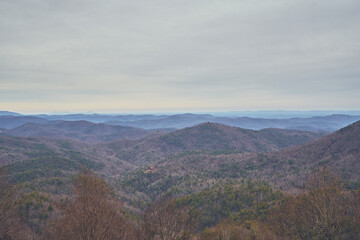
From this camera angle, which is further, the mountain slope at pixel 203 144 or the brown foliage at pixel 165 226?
the mountain slope at pixel 203 144

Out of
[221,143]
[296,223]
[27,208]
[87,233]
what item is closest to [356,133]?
[296,223]

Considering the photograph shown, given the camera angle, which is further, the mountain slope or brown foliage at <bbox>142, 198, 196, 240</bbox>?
the mountain slope

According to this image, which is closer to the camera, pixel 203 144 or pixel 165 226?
pixel 165 226

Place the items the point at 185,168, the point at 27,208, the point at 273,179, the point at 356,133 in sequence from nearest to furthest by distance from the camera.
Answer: the point at 27,208 → the point at 273,179 → the point at 356,133 → the point at 185,168

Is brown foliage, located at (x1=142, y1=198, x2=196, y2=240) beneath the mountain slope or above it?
above

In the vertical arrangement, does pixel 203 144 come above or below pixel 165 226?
below

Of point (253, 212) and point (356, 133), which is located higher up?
point (356, 133)

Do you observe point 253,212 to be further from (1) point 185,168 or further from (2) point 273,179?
(1) point 185,168

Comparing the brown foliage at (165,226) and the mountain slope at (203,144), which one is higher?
the brown foliage at (165,226)

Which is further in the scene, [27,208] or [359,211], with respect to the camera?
[27,208]

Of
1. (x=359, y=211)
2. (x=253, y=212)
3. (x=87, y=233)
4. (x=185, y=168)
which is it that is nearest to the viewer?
(x=87, y=233)

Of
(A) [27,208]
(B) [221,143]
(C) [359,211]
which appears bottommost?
(B) [221,143]
